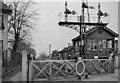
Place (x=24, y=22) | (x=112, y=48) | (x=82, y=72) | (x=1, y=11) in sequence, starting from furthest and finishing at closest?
(x=24, y=22) → (x=112, y=48) → (x=1, y=11) → (x=82, y=72)

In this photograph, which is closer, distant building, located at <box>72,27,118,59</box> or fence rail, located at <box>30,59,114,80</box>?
fence rail, located at <box>30,59,114,80</box>

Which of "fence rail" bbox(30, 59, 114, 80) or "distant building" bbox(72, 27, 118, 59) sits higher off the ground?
"distant building" bbox(72, 27, 118, 59)

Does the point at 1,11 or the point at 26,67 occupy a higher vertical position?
the point at 1,11

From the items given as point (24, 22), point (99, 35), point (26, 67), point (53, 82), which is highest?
point (24, 22)

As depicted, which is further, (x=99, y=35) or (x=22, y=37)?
(x=22, y=37)

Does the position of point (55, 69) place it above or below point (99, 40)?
below

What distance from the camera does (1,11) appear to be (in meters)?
22.2

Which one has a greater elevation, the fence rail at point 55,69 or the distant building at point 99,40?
the distant building at point 99,40

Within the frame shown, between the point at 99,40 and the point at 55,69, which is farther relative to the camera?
the point at 99,40

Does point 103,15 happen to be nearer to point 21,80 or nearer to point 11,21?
point 11,21

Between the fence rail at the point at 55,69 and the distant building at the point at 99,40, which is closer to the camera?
the fence rail at the point at 55,69

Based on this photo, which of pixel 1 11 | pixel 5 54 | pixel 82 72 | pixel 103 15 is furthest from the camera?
pixel 103 15

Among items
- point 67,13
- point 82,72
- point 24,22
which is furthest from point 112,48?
point 82,72

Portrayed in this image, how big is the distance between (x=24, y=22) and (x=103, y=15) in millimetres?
13840
